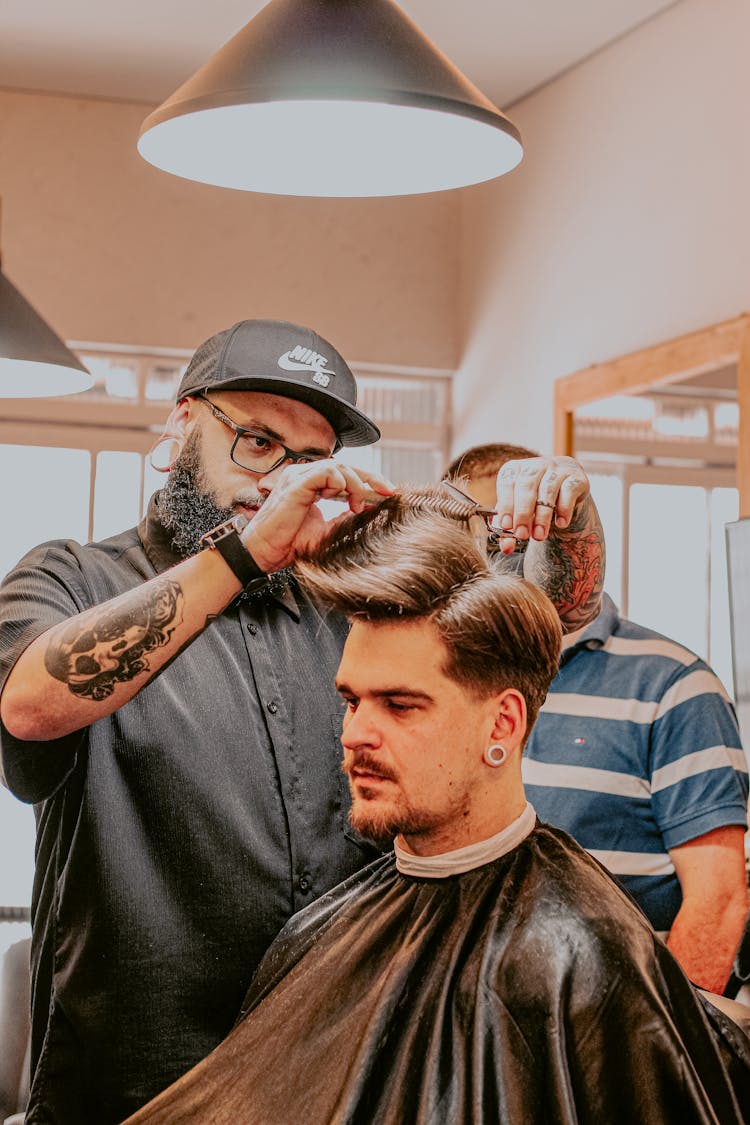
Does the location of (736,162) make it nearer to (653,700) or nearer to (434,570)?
(653,700)

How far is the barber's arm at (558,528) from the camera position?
1.67 meters

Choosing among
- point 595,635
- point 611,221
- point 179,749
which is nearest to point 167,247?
point 611,221

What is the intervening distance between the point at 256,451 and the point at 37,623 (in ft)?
1.49

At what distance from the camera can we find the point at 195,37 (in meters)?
5.16

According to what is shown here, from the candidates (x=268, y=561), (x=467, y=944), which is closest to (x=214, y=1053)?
(x=467, y=944)

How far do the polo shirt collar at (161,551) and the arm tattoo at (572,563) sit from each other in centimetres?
39

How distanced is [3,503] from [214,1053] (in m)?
4.38

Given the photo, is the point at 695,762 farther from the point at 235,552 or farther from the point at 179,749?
the point at 235,552

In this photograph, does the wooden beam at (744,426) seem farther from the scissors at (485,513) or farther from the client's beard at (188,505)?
the scissors at (485,513)

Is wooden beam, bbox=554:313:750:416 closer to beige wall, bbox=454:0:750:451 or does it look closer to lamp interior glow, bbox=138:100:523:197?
beige wall, bbox=454:0:750:451

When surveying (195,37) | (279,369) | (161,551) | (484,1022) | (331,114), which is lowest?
(484,1022)

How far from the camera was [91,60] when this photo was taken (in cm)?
544

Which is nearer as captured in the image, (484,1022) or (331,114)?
(484,1022)

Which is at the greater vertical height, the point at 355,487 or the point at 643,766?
the point at 355,487
